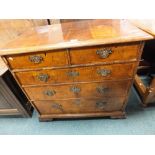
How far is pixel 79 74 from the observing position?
109 centimetres

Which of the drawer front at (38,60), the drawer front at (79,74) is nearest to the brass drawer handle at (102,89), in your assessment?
the drawer front at (79,74)

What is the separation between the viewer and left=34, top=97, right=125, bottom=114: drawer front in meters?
1.33

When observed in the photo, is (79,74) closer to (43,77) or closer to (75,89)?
(75,89)

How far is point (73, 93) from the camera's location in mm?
1246

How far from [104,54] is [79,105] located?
0.62 meters

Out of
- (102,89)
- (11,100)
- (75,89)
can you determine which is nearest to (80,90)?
(75,89)

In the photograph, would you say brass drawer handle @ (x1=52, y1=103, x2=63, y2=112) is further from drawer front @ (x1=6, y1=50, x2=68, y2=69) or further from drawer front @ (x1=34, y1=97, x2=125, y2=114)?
drawer front @ (x1=6, y1=50, x2=68, y2=69)

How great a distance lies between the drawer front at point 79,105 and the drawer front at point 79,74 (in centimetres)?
28

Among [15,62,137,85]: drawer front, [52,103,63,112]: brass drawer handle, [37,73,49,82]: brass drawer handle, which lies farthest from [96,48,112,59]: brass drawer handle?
[52,103,63,112]: brass drawer handle

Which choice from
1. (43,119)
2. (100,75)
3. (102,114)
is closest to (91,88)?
(100,75)

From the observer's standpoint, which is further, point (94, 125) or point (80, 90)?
point (94, 125)

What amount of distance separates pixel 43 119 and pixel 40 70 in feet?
2.36
